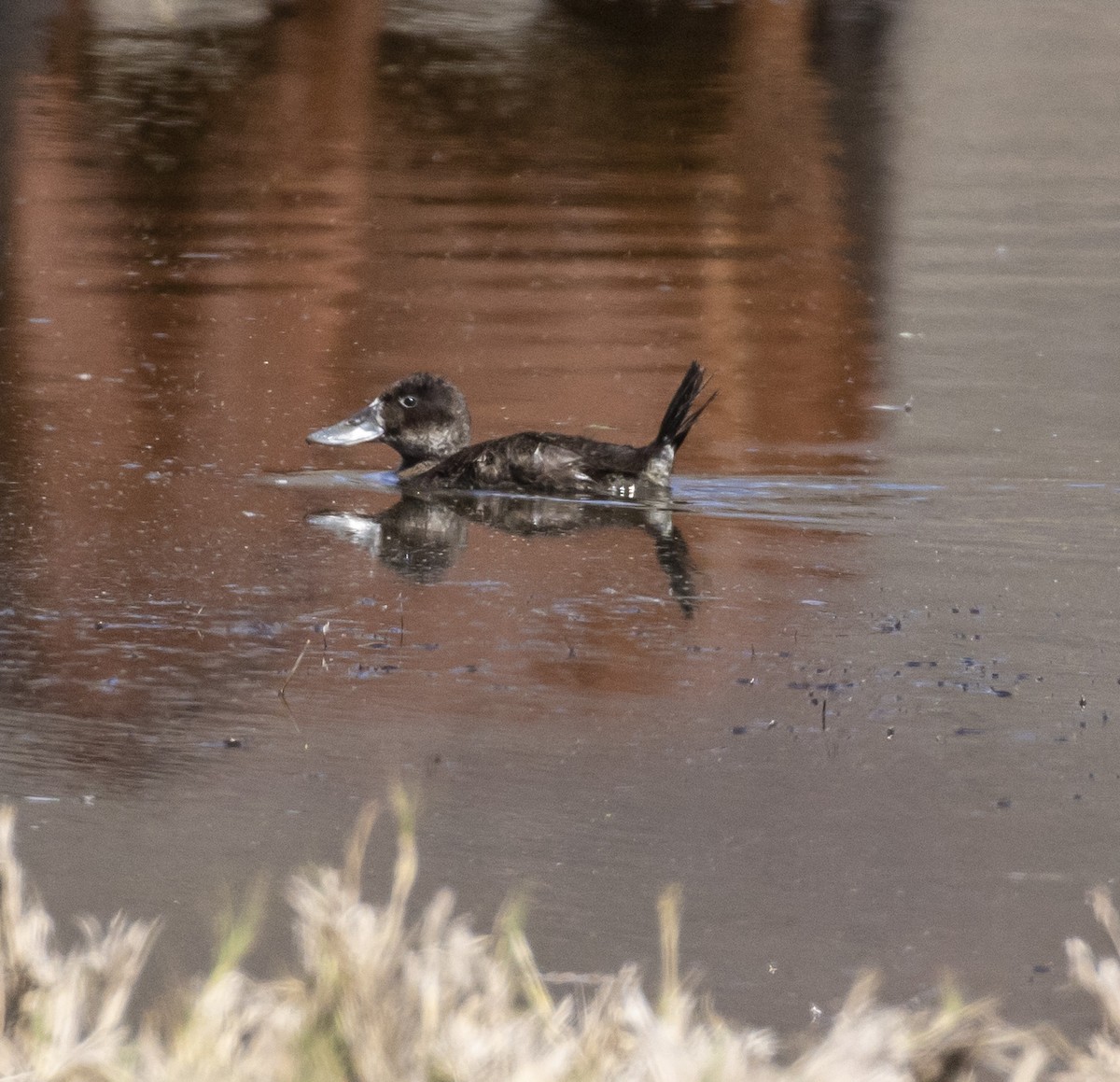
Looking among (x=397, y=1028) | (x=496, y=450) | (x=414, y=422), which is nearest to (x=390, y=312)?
(x=414, y=422)

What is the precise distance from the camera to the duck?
30.2 ft

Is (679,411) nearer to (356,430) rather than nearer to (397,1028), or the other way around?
(356,430)

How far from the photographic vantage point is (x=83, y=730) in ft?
19.8

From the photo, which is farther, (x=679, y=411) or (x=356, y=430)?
(x=356, y=430)

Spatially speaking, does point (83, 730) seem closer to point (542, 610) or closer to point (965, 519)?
point (542, 610)

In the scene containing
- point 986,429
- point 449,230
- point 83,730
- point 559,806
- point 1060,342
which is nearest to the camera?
point 559,806

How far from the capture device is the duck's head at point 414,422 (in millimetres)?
9945

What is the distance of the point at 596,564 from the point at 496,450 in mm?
1368

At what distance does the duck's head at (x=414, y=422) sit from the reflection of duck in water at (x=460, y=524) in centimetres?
37

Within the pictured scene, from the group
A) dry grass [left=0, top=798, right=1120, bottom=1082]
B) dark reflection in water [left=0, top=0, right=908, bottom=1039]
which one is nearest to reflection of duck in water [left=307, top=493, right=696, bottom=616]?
dark reflection in water [left=0, top=0, right=908, bottom=1039]

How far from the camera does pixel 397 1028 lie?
10.3ft

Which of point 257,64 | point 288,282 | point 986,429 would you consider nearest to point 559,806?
point 986,429

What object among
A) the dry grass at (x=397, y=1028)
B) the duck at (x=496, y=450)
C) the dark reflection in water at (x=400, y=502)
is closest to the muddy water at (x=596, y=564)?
the dark reflection in water at (x=400, y=502)

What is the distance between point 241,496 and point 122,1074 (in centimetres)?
617
